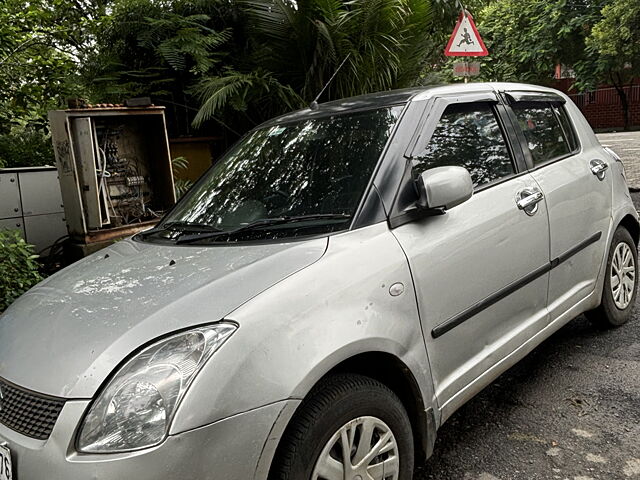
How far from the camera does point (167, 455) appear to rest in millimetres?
1492

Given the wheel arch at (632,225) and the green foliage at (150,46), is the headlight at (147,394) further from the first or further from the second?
the green foliage at (150,46)

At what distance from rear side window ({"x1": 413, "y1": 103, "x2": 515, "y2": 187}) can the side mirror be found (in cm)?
20

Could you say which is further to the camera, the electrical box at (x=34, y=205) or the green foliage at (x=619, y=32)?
the green foliage at (x=619, y=32)

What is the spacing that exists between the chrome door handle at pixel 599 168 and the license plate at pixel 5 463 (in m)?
3.28

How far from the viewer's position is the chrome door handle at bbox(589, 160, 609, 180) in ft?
11.4

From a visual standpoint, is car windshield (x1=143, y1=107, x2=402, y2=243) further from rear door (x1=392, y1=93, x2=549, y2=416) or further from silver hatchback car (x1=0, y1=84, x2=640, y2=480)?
rear door (x1=392, y1=93, x2=549, y2=416)

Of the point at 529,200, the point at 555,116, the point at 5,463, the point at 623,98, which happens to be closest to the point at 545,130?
the point at 555,116

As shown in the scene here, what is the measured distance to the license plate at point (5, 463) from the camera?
5.30ft

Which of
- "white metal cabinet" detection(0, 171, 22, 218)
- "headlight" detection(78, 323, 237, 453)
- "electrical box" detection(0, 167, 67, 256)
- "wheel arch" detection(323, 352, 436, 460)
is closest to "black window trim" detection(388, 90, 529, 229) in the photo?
"wheel arch" detection(323, 352, 436, 460)

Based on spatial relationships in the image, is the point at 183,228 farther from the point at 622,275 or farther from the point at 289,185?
the point at 622,275

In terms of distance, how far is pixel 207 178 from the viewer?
3100 mm

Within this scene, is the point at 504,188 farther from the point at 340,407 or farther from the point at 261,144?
the point at 340,407

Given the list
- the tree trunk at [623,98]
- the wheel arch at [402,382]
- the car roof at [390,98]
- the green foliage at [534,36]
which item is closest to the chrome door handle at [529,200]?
the car roof at [390,98]

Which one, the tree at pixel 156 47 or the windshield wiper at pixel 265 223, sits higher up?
the tree at pixel 156 47
